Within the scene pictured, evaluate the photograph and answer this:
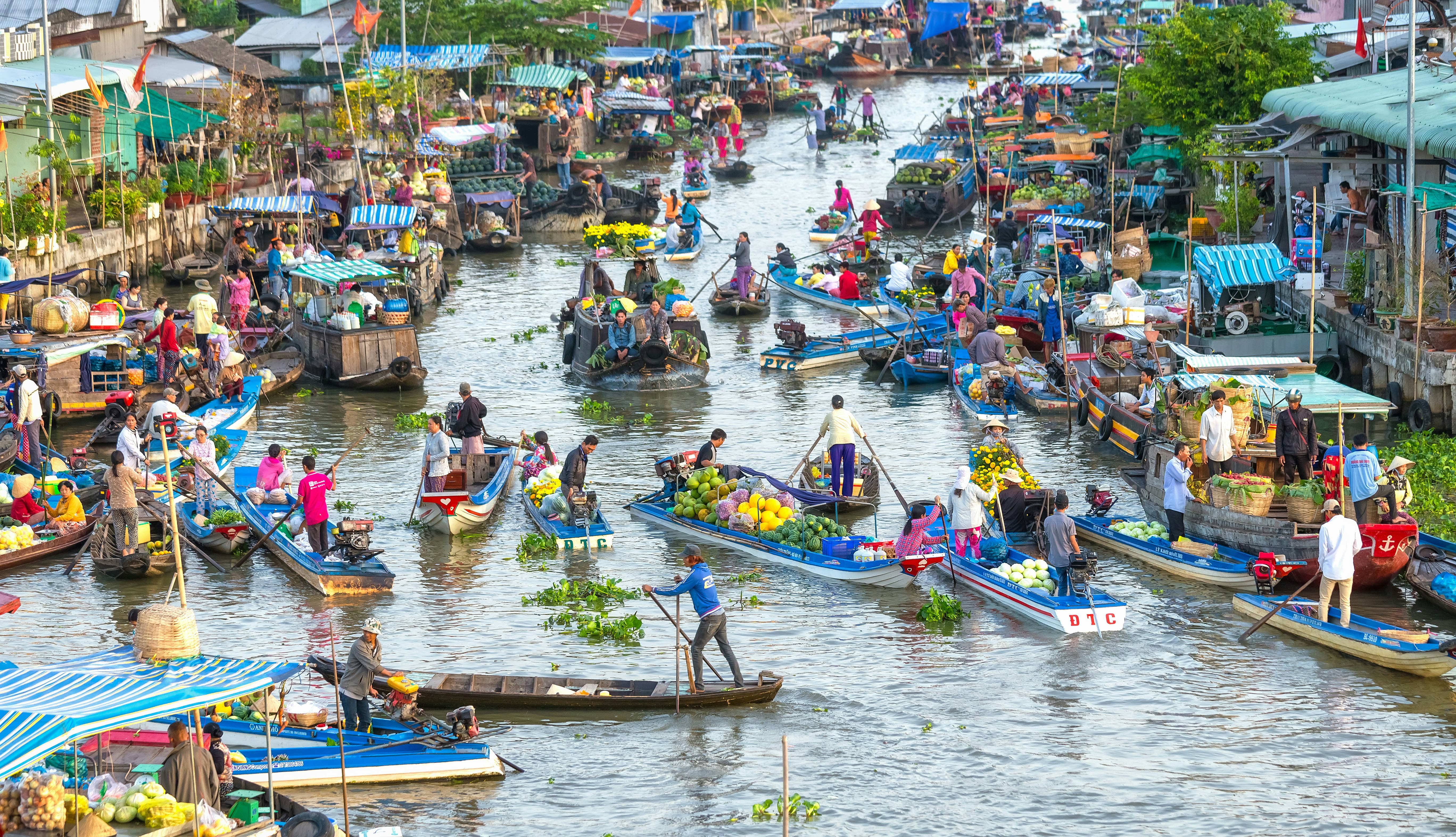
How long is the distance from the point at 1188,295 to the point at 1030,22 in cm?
8355

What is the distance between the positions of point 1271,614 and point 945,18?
244 ft

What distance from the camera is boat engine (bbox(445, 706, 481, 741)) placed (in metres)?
15.2

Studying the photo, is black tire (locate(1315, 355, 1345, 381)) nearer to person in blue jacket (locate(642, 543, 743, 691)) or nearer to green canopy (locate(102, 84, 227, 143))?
person in blue jacket (locate(642, 543, 743, 691))

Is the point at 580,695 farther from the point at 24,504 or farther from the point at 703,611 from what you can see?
the point at 24,504

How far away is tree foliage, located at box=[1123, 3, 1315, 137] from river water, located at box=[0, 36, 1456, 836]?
16.1 metres

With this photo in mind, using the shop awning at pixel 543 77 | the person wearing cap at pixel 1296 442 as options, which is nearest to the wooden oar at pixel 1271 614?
the person wearing cap at pixel 1296 442

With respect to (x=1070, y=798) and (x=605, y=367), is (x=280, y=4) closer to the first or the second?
(x=605, y=367)

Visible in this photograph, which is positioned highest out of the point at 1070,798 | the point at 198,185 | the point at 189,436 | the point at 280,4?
the point at 280,4

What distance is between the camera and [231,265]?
126 feet

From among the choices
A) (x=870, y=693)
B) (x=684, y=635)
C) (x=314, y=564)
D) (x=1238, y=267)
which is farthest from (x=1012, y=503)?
(x=1238, y=267)

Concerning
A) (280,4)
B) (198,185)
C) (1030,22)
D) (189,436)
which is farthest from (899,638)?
(1030,22)

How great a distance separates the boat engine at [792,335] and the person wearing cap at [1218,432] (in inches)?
482

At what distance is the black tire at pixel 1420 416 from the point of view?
25.8 m

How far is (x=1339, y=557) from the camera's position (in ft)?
58.5
